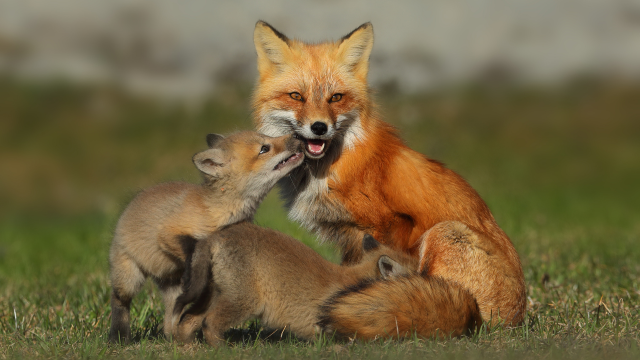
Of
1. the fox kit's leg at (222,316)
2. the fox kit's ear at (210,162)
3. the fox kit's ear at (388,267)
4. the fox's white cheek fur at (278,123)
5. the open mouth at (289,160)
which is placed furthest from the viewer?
the fox's white cheek fur at (278,123)

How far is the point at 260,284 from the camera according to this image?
4.36m

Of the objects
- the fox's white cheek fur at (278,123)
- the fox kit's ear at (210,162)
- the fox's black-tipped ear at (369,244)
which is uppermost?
the fox's white cheek fur at (278,123)

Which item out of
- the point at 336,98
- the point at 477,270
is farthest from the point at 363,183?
the point at 477,270

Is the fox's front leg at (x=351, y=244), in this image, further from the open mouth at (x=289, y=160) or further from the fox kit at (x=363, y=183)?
the open mouth at (x=289, y=160)

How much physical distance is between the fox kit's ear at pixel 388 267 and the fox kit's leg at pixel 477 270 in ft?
1.46

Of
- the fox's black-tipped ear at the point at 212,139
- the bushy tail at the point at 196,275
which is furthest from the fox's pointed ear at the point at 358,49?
the bushy tail at the point at 196,275

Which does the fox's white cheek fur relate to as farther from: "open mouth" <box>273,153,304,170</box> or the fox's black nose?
"open mouth" <box>273,153,304,170</box>

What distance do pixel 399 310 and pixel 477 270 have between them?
1105 mm

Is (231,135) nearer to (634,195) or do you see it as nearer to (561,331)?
(561,331)

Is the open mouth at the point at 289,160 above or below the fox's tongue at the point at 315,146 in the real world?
below

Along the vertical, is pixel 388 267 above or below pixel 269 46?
below

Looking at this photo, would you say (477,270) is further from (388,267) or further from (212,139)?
(212,139)

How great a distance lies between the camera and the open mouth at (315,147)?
5.36 metres


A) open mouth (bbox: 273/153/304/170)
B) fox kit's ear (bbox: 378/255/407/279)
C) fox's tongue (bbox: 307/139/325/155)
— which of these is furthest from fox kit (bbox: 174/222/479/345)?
fox's tongue (bbox: 307/139/325/155)
